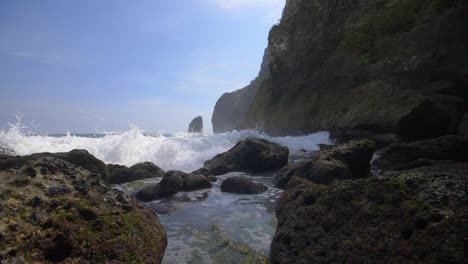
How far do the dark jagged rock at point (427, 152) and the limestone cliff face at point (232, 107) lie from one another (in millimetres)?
73258

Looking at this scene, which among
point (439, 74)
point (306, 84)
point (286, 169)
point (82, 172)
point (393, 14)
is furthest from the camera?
point (306, 84)

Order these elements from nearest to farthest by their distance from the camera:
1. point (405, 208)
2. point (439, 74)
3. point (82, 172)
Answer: point (405, 208) → point (82, 172) → point (439, 74)

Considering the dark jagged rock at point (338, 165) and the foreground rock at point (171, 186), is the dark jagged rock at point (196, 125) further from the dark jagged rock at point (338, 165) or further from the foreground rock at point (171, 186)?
the dark jagged rock at point (338, 165)

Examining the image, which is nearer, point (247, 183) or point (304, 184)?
point (304, 184)

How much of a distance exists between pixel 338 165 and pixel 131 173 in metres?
7.56

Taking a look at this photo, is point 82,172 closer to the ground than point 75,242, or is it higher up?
higher up

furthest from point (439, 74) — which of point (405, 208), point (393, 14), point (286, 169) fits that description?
point (405, 208)

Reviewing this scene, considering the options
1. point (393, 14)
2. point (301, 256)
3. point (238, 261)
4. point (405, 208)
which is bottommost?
point (238, 261)

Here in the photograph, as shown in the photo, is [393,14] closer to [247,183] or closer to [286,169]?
[286,169]

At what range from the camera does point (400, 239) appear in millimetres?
3180

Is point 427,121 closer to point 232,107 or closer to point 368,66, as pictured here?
point 368,66

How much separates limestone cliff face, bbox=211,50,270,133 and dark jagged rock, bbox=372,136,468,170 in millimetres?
73258

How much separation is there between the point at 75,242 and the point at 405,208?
3.74 m

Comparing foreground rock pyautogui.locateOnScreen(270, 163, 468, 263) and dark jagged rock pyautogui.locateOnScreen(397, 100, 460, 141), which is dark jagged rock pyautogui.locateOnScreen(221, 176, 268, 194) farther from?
dark jagged rock pyautogui.locateOnScreen(397, 100, 460, 141)
